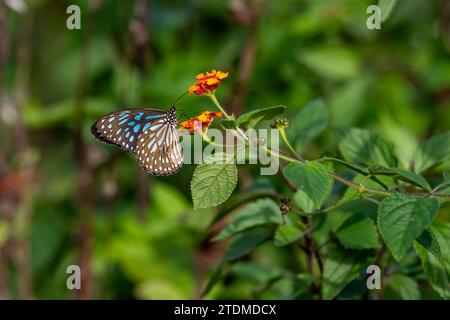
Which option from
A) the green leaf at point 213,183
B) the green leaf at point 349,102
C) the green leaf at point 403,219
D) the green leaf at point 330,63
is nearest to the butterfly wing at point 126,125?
the green leaf at point 213,183

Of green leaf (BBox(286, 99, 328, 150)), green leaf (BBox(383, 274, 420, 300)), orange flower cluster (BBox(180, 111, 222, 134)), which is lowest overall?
green leaf (BBox(383, 274, 420, 300))

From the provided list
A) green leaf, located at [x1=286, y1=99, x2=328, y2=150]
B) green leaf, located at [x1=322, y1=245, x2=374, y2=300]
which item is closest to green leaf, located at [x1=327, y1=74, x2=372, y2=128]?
green leaf, located at [x1=286, y1=99, x2=328, y2=150]

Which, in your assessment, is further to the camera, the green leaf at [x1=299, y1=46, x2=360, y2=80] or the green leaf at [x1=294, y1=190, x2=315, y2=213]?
the green leaf at [x1=299, y1=46, x2=360, y2=80]

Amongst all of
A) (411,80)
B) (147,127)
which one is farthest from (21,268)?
(411,80)

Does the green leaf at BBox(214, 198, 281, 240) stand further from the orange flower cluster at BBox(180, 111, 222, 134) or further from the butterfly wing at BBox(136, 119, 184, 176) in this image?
the orange flower cluster at BBox(180, 111, 222, 134)

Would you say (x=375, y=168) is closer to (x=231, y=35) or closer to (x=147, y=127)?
(x=147, y=127)

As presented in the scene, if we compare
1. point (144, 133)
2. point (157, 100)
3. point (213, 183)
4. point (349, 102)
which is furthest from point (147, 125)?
point (349, 102)
